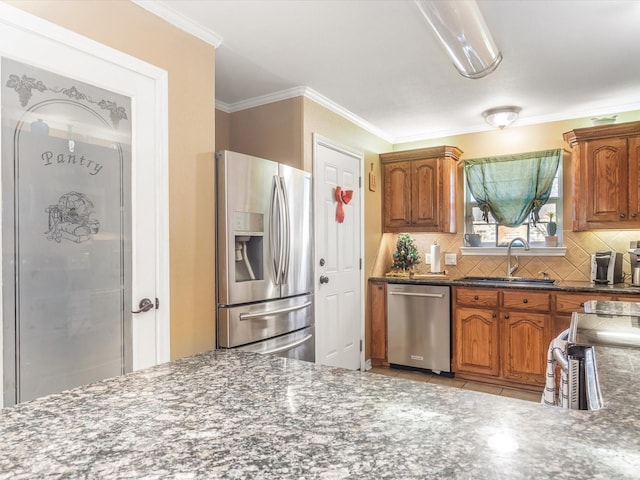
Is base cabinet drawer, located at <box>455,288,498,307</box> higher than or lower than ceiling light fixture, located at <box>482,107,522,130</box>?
lower

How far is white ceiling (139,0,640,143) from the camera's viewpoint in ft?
7.19

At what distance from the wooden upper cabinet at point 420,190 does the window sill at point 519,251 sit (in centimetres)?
30

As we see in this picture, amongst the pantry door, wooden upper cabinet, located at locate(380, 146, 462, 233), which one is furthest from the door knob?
wooden upper cabinet, located at locate(380, 146, 462, 233)

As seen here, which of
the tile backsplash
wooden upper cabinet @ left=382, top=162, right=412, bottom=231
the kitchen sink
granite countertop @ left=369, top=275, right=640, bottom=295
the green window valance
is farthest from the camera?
wooden upper cabinet @ left=382, top=162, right=412, bottom=231

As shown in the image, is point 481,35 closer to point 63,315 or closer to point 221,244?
point 221,244

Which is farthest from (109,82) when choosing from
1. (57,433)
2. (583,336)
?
(583,336)

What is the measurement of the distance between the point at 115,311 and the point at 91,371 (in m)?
0.28

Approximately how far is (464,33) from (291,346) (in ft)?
7.11

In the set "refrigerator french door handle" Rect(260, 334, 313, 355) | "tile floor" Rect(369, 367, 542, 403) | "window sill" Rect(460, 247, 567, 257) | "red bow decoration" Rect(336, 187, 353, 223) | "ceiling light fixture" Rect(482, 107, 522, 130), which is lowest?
"tile floor" Rect(369, 367, 542, 403)

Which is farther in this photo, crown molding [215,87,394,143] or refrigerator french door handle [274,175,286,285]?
crown molding [215,87,394,143]

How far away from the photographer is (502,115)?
381cm

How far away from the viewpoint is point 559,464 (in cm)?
58

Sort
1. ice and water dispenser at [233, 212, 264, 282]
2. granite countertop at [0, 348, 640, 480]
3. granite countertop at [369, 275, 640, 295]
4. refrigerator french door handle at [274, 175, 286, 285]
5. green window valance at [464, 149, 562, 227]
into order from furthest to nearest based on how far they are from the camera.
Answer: green window valance at [464, 149, 562, 227] → granite countertop at [369, 275, 640, 295] → refrigerator french door handle at [274, 175, 286, 285] → ice and water dispenser at [233, 212, 264, 282] → granite countertop at [0, 348, 640, 480]

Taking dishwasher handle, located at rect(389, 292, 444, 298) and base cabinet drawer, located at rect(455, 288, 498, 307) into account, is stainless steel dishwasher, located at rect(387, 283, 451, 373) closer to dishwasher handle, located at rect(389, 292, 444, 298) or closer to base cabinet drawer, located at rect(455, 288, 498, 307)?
dishwasher handle, located at rect(389, 292, 444, 298)
